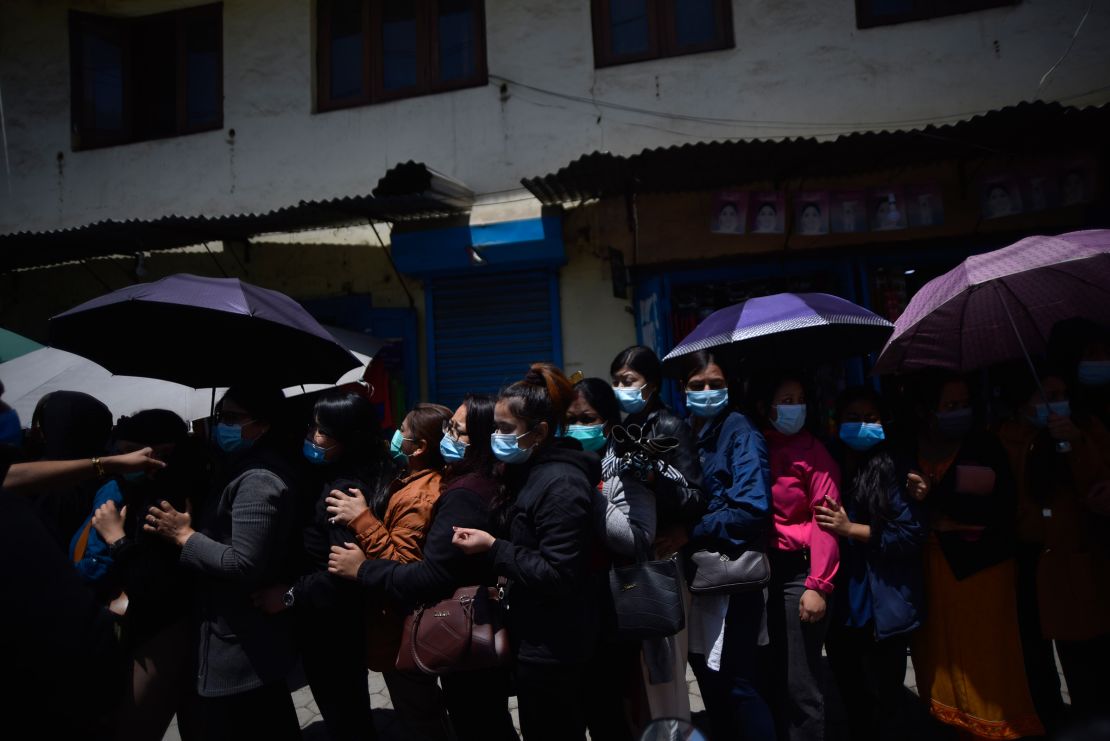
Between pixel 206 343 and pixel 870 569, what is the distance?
353cm

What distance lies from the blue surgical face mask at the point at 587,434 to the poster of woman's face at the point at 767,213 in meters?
3.77

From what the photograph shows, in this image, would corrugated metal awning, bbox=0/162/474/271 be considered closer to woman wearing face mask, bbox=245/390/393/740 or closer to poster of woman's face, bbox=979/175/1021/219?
woman wearing face mask, bbox=245/390/393/740

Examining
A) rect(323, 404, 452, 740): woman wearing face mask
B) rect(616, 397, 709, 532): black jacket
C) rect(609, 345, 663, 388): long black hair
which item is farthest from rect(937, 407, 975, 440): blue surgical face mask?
rect(323, 404, 452, 740): woman wearing face mask

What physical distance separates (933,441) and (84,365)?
5624mm

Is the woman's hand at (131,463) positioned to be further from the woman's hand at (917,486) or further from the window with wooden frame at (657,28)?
the window with wooden frame at (657,28)

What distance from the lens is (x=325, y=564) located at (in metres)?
2.96

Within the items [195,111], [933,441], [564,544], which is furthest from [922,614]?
[195,111]

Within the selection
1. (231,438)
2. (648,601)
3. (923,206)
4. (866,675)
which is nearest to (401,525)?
(231,438)

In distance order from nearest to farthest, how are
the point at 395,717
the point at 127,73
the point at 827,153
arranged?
1. the point at 395,717
2. the point at 827,153
3. the point at 127,73

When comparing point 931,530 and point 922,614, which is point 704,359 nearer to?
point 931,530

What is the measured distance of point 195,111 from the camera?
26.5ft

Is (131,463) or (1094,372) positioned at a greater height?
(1094,372)

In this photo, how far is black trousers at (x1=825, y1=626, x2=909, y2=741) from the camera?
3160mm

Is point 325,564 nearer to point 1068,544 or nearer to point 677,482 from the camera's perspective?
point 677,482
